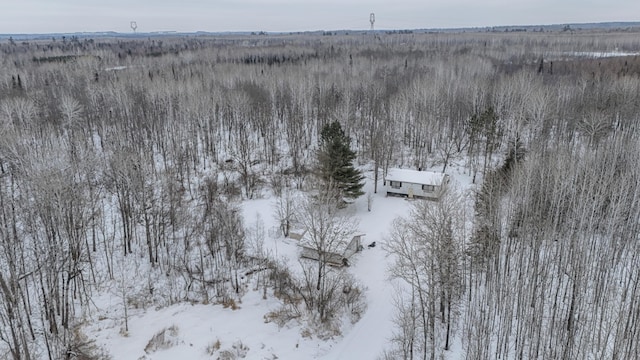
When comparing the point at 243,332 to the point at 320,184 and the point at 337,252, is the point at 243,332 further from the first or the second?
the point at 320,184

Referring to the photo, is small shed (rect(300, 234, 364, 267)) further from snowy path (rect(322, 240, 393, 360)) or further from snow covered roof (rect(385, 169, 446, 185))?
snow covered roof (rect(385, 169, 446, 185))

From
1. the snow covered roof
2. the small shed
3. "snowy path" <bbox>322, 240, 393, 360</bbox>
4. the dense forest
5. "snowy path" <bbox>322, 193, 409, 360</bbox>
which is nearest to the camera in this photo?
the dense forest

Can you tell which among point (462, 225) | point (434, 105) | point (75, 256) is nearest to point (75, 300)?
point (75, 256)

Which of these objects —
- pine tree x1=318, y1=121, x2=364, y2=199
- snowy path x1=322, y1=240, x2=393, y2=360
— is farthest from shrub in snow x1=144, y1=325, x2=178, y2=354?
pine tree x1=318, y1=121, x2=364, y2=199

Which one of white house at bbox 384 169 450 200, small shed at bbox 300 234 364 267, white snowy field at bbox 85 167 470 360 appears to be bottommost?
white snowy field at bbox 85 167 470 360

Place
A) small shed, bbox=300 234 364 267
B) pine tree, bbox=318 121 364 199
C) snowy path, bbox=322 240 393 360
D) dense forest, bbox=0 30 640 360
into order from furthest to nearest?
pine tree, bbox=318 121 364 199 < small shed, bbox=300 234 364 267 < snowy path, bbox=322 240 393 360 < dense forest, bbox=0 30 640 360

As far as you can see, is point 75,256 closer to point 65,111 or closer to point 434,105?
point 65,111
